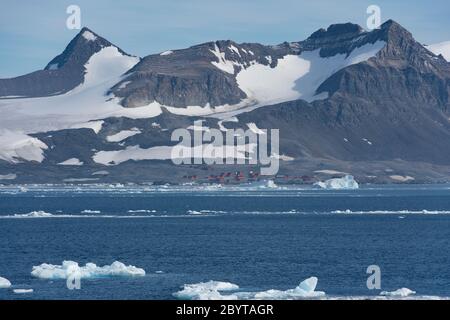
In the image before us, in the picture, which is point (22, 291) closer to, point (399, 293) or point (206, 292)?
point (206, 292)

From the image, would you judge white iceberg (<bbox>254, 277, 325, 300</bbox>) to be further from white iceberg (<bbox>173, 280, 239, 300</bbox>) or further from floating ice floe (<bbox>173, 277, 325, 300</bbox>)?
white iceberg (<bbox>173, 280, 239, 300</bbox>)

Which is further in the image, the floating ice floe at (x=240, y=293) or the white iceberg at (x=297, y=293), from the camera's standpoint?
the white iceberg at (x=297, y=293)

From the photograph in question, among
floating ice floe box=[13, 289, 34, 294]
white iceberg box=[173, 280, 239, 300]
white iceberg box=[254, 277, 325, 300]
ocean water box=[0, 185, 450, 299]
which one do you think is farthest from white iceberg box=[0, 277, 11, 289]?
white iceberg box=[254, 277, 325, 300]

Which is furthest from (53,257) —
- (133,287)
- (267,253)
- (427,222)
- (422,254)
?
(427,222)

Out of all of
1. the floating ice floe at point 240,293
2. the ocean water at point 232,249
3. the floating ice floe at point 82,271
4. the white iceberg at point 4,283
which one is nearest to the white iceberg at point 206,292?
the floating ice floe at point 240,293

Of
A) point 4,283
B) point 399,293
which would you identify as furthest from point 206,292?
point 4,283

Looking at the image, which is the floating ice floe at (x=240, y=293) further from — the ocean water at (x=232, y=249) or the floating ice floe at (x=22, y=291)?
the floating ice floe at (x=22, y=291)
